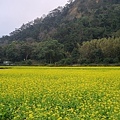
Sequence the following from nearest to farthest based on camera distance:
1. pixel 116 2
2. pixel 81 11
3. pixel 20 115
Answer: pixel 20 115 < pixel 116 2 < pixel 81 11

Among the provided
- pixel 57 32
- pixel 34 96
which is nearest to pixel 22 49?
pixel 57 32

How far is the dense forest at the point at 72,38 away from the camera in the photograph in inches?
2991

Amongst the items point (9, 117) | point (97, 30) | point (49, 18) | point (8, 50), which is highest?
point (49, 18)

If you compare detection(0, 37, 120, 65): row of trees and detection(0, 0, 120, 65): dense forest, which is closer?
detection(0, 37, 120, 65): row of trees

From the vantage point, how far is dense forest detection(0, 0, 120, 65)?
75975 mm

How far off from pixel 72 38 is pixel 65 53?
47.0 ft

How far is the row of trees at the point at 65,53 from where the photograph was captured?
73.3 meters

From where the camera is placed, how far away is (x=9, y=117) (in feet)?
29.1

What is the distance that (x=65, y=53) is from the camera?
289ft

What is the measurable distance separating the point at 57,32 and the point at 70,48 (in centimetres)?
1584

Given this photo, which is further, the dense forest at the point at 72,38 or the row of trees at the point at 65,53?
the dense forest at the point at 72,38

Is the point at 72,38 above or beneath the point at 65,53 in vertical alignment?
above

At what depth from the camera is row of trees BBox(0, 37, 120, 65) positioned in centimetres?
7331

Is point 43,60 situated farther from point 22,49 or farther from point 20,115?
point 20,115
